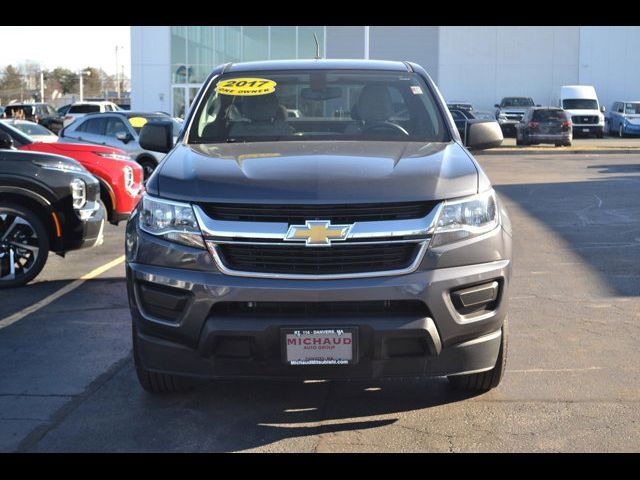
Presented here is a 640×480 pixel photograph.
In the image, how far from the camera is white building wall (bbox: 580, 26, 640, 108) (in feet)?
173

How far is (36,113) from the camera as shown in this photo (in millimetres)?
45531

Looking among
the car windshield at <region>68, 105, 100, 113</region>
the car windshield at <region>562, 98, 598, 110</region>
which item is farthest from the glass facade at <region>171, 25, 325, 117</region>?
the car windshield at <region>562, 98, 598, 110</region>

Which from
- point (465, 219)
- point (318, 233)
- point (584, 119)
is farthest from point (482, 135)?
point (584, 119)

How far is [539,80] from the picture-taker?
172 ft

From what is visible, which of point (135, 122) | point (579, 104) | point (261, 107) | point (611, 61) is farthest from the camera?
point (611, 61)

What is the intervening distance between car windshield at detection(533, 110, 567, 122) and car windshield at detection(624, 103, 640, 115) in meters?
10.8

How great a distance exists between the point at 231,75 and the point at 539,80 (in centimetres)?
4860

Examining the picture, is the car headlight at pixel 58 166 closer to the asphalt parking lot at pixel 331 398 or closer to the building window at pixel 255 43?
the asphalt parking lot at pixel 331 398

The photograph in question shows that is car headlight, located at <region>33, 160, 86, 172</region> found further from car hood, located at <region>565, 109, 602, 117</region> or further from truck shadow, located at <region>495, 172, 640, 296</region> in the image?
car hood, located at <region>565, 109, 602, 117</region>

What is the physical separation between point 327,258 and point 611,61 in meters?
52.4

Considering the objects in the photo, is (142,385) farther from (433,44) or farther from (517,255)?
(433,44)

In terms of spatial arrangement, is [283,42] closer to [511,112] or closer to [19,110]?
[511,112]

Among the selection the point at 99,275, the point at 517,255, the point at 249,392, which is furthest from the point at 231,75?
the point at 517,255

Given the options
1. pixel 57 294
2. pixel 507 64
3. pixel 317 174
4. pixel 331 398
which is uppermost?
pixel 507 64
